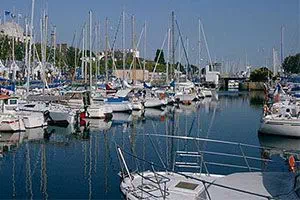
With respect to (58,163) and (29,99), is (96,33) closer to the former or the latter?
(29,99)

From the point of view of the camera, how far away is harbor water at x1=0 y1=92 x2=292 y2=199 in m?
17.1

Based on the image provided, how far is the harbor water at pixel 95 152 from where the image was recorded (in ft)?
56.0

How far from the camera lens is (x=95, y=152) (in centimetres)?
2502

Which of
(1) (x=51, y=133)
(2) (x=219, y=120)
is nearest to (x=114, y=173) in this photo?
(1) (x=51, y=133)

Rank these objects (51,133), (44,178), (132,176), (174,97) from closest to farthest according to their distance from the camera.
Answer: (132,176)
(44,178)
(51,133)
(174,97)

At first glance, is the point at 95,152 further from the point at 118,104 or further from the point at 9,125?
the point at 118,104

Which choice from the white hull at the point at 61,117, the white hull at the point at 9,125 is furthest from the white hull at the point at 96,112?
the white hull at the point at 9,125

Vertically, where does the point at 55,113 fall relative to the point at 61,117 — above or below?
above

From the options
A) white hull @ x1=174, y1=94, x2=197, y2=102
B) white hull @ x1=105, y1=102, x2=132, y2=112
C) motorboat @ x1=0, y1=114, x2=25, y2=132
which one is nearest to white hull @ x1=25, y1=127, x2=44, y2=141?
motorboat @ x1=0, y1=114, x2=25, y2=132

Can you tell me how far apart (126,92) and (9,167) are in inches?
1382

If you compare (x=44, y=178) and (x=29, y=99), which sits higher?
(x=29, y=99)

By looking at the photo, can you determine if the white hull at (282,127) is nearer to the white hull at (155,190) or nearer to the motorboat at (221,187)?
the white hull at (155,190)

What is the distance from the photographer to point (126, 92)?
55.6 m

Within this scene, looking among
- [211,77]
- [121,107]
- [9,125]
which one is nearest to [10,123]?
[9,125]
